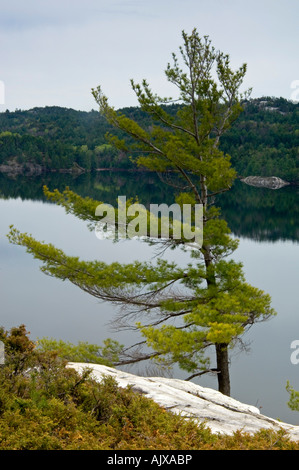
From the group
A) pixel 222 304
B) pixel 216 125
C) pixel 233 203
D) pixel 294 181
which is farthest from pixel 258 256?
pixel 294 181

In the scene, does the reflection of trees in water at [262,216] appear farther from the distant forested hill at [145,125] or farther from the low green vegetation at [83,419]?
the low green vegetation at [83,419]

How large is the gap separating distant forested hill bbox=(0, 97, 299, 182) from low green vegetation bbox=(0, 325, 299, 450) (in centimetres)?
8689

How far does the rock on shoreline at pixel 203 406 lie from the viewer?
5.59m

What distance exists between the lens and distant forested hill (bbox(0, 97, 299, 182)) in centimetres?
9562

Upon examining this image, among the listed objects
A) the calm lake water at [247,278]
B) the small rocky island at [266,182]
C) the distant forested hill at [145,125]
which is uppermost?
the distant forested hill at [145,125]

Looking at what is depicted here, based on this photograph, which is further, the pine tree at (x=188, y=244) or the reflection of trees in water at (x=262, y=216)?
the reflection of trees in water at (x=262, y=216)

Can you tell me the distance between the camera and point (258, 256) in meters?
31.3

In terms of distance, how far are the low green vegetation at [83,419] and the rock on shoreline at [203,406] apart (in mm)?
374

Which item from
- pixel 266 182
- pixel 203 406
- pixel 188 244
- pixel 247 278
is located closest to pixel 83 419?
pixel 203 406

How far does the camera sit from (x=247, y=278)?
26.0 m

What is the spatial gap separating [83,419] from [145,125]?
90670 millimetres

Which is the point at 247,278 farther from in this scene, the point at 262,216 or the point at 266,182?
the point at 266,182

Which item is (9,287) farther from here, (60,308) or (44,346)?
(44,346)

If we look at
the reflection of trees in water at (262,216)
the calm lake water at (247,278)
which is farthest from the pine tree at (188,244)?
the reflection of trees in water at (262,216)
